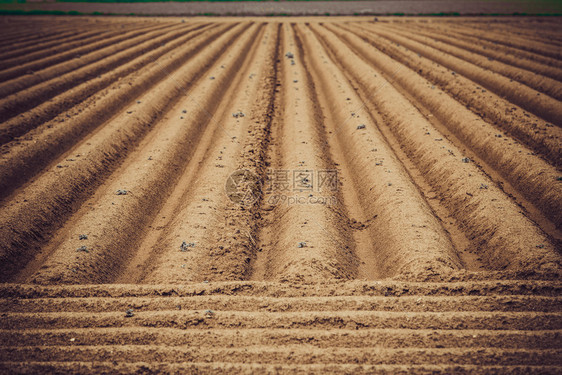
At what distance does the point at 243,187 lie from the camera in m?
6.41

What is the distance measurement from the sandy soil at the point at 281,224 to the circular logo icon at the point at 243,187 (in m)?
0.05

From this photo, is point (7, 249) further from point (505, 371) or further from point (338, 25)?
point (338, 25)

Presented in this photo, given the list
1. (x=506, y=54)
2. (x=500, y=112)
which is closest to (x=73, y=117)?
(x=500, y=112)

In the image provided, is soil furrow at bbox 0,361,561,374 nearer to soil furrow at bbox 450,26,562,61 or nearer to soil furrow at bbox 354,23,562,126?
soil furrow at bbox 354,23,562,126

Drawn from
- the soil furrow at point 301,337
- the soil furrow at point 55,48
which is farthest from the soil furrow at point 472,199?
the soil furrow at point 55,48

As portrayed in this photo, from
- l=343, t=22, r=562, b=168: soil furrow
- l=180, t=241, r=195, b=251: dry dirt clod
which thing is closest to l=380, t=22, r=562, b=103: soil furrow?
l=343, t=22, r=562, b=168: soil furrow

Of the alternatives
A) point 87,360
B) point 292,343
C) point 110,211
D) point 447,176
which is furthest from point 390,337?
point 110,211

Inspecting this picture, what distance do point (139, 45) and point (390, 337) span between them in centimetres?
1914

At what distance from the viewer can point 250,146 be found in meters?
7.78

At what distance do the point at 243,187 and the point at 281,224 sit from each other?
48.8 inches

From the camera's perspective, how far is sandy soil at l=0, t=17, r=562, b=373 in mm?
3439

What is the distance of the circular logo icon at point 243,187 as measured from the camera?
20.2ft

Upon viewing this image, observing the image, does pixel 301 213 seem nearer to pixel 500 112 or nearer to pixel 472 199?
pixel 472 199

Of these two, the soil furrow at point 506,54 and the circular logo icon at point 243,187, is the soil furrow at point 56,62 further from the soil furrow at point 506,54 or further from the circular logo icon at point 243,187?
the soil furrow at point 506,54
